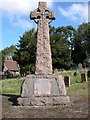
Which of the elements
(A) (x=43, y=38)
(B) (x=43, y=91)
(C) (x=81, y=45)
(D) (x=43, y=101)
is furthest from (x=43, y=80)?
(C) (x=81, y=45)

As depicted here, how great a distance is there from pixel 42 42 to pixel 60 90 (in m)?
2.34

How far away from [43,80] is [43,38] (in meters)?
1.93

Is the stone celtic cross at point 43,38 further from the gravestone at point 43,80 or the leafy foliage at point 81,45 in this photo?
the leafy foliage at point 81,45

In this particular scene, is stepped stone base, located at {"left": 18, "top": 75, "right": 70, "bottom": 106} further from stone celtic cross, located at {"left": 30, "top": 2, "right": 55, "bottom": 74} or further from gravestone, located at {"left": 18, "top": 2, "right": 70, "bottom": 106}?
stone celtic cross, located at {"left": 30, "top": 2, "right": 55, "bottom": 74}

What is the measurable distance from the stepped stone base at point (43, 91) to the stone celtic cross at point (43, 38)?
46 centimetres

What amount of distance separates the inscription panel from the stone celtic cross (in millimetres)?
467

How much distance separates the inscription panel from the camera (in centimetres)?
1160

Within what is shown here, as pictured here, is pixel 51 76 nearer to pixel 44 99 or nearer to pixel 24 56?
pixel 44 99

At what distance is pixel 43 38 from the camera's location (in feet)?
40.6

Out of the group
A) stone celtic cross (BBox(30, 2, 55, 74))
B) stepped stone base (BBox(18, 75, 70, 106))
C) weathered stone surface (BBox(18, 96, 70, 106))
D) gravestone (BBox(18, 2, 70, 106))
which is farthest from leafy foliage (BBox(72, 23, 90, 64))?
weathered stone surface (BBox(18, 96, 70, 106))

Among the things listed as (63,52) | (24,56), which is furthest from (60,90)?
(63,52)

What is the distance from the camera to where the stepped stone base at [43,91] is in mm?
11216

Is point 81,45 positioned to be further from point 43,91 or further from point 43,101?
point 43,101

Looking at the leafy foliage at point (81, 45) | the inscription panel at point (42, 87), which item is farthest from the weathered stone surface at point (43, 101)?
the leafy foliage at point (81, 45)
